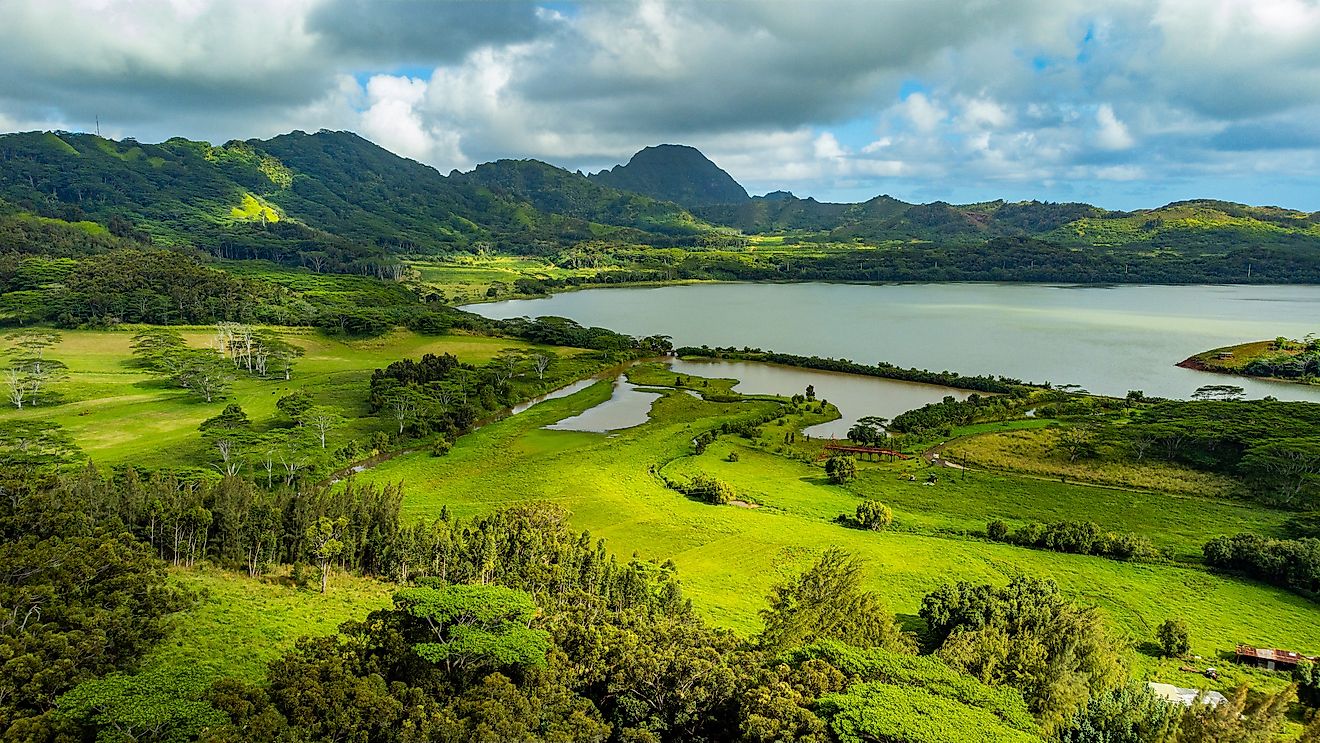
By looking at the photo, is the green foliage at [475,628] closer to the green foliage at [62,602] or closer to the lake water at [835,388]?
the green foliage at [62,602]

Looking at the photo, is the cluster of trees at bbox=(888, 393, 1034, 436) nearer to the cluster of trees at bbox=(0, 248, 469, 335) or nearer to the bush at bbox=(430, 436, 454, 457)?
the bush at bbox=(430, 436, 454, 457)

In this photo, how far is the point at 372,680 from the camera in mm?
13930

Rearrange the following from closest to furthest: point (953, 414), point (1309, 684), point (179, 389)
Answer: point (1309, 684)
point (953, 414)
point (179, 389)

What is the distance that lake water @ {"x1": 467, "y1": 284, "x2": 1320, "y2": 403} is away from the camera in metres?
77.2

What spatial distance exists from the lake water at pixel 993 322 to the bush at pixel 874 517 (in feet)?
144

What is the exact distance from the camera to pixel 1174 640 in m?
24.0

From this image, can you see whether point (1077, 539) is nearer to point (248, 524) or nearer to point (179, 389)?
point (248, 524)

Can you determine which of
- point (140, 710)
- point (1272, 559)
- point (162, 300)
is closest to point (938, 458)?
point (1272, 559)

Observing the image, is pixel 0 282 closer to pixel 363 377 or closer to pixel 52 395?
pixel 52 395

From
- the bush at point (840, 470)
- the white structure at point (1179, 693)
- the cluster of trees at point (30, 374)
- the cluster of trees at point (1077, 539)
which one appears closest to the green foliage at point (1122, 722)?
the white structure at point (1179, 693)

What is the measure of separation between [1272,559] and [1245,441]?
1732 cm

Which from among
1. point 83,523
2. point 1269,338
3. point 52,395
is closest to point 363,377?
point 52,395

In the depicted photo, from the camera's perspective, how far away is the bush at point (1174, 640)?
78.5 ft

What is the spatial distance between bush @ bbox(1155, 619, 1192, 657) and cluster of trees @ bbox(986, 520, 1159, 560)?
9.01m
